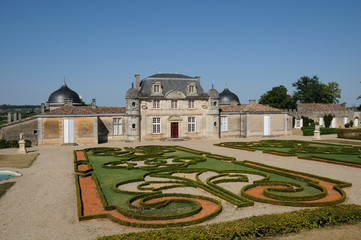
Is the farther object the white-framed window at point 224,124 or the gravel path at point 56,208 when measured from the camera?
the white-framed window at point 224,124

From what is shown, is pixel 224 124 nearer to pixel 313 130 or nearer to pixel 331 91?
pixel 313 130

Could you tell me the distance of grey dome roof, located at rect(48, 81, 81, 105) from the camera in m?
51.9

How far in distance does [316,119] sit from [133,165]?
47241mm

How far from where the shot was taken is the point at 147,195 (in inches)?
545

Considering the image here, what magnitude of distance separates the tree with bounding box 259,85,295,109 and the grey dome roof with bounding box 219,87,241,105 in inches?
481

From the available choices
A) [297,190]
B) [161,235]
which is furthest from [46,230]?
[297,190]

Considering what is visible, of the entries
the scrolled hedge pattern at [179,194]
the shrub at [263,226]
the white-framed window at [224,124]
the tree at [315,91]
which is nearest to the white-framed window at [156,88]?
the white-framed window at [224,124]

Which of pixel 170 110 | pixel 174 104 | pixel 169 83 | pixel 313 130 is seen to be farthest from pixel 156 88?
pixel 313 130

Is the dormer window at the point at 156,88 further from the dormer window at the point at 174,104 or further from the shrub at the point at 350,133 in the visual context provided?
the shrub at the point at 350,133

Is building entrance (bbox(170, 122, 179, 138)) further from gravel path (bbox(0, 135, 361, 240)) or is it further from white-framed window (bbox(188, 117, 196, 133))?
gravel path (bbox(0, 135, 361, 240))

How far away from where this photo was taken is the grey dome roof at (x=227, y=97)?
6137cm

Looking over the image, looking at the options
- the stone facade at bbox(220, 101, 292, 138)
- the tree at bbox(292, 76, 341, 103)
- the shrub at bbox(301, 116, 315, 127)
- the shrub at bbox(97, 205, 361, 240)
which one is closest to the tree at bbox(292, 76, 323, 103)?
the tree at bbox(292, 76, 341, 103)

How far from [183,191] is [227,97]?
160 ft

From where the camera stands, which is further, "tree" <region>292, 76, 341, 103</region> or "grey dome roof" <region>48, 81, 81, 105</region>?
"tree" <region>292, 76, 341, 103</region>
